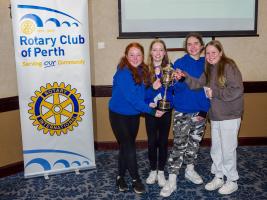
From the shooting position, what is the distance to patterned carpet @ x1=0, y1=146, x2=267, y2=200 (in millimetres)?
3164

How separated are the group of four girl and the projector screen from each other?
3.95 feet

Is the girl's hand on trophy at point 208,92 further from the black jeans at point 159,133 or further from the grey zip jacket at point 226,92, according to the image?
the black jeans at point 159,133

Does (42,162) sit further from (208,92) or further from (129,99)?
(208,92)

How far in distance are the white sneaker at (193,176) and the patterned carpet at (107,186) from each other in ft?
0.18

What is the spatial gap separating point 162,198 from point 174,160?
374 millimetres

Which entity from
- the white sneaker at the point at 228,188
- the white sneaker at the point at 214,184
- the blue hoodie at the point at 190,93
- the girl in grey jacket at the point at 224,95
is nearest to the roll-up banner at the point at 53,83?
the blue hoodie at the point at 190,93

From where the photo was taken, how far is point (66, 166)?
371cm

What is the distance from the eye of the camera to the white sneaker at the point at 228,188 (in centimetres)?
317

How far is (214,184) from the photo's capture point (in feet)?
10.7

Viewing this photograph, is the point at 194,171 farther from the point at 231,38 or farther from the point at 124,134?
the point at 231,38

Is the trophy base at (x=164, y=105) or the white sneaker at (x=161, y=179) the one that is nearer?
the trophy base at (x=164, y=105)

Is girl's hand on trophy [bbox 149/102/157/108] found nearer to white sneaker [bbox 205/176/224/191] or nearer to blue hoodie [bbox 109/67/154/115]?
blue hoodie [bbox 109/67/154/115]

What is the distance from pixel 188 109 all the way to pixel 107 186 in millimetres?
1163

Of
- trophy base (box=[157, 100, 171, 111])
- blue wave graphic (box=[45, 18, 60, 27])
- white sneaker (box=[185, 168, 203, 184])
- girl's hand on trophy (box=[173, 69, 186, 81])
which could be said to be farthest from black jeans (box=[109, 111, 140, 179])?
blue wave graphic (box=[45, 18, 60, 27])
